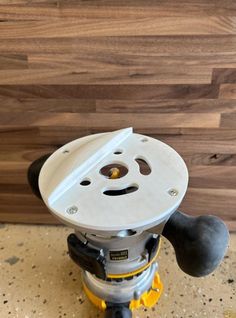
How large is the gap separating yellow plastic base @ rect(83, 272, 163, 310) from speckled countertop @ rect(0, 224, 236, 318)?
0.8 inches

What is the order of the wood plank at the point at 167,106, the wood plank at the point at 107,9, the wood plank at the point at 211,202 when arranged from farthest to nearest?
the wood plank at the point at 211,202, the wood plank at the point at 167,106, the wood plank at the point at 107,9

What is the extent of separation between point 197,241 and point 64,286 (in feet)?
1.45

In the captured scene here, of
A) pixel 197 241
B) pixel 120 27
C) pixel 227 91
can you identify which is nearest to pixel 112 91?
pixel 120 27

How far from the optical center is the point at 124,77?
70 cm

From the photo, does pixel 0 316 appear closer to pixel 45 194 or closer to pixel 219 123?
pixel 45 194

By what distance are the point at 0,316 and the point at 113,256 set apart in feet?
1.19

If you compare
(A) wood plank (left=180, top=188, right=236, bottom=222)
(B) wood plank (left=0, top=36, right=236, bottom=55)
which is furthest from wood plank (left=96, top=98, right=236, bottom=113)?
(A) wood plank (left=180, top=188, right=236, bottom=222)

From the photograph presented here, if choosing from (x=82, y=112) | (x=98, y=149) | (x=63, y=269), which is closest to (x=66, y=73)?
(x=82, y=112)

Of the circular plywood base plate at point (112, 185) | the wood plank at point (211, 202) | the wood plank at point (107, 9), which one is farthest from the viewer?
Result: the wood plank at point (211, 202)

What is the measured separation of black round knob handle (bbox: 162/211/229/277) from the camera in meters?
0.53

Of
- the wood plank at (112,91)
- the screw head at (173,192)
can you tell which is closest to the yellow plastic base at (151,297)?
the screw head at (173,192)

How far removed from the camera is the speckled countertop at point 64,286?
2.53ft

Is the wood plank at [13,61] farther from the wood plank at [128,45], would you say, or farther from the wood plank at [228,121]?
the wood plank at [228,121]

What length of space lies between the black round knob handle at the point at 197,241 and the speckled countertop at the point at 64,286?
267mm
